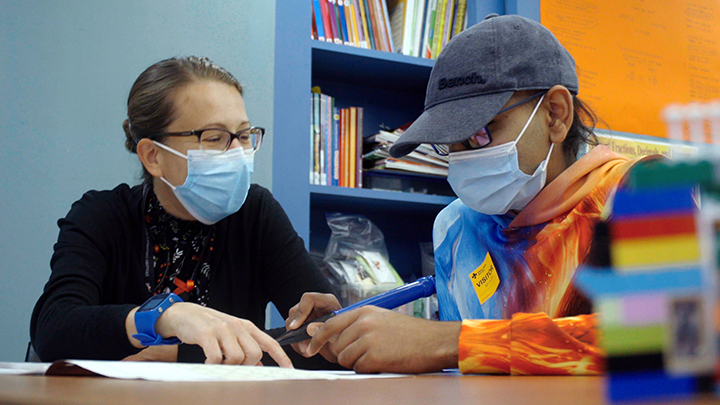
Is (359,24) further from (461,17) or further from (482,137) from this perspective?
(482,137)

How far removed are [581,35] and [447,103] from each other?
1.43 meters

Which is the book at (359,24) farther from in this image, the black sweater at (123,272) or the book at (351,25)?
the black sweater at (123,272)

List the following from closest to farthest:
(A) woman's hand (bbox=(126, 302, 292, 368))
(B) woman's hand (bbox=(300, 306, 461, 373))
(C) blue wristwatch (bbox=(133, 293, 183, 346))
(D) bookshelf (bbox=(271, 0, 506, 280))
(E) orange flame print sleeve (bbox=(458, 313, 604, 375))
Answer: (E) orange flame print sleeve (bbox=(458, 313, 604, 375))
(B) woman's hand (bbox=(300, 306, 461, 373))
(A) woman's hand (bbox=(126, 302, 292, 368))
(C) blue wristwatch (bbox=(133, 293, 183, 346))
(D) bookshelf (bbox=(271, 0, 506, 280))

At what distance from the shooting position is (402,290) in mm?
991

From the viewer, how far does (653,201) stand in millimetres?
132

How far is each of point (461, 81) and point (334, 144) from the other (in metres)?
0.93

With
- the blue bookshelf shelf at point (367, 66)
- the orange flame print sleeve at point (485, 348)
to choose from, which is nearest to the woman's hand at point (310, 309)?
the orange flame print sleeve at point (485, 348)

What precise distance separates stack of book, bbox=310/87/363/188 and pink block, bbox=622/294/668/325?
172 cm

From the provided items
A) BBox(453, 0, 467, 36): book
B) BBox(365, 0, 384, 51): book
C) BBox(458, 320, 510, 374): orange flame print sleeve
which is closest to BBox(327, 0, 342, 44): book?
BBox(365, 0, 384, 51): book

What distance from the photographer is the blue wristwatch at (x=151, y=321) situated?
94cm

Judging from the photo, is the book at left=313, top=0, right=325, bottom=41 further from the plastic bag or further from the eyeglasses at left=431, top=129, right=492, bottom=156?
the eyeglasses at left=431, top=129, right=492, bottom=156

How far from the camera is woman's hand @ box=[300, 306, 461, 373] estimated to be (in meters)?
0.67

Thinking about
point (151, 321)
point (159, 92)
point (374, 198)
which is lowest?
point (151, 321)

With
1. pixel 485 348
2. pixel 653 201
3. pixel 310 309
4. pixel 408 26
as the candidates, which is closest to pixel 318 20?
pixel 408 26
